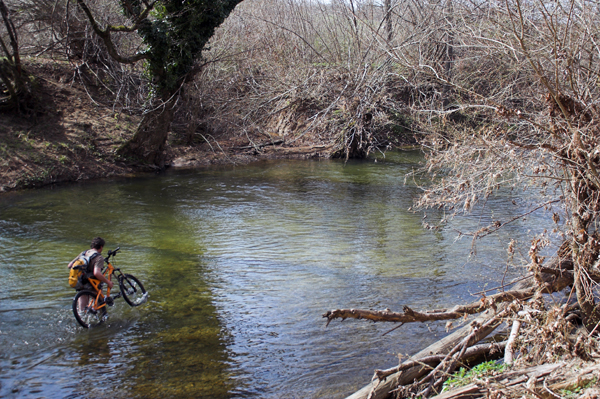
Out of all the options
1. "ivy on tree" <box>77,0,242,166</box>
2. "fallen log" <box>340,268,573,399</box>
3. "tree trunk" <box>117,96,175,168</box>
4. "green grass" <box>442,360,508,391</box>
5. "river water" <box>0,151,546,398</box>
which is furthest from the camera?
"tree trunk" <box>117,96,175,168</box>

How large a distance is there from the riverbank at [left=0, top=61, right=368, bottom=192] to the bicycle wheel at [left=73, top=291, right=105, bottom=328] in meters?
11.7

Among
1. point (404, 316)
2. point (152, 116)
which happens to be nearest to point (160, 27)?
point (152, 116)

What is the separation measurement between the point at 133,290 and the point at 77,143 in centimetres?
1440

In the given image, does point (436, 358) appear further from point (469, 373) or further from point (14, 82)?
point (14, 82)

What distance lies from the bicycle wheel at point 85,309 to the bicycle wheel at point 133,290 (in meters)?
0.67

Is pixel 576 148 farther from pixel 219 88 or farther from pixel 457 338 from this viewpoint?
pixel 219 88

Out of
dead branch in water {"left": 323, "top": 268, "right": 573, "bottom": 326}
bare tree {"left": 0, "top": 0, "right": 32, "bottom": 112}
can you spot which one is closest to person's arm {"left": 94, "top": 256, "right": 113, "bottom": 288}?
dead branch in water {"left": 323, "top": 268, "right": 573, "bottom": 326}

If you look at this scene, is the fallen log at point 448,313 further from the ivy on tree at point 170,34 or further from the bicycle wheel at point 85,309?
the ivy on tree at point 170,34

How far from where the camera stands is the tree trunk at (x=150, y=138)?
830 inches

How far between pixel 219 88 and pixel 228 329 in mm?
19100

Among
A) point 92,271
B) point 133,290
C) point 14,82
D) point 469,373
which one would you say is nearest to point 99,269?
point 92,271

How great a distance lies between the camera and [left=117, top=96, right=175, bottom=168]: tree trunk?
2108 cm

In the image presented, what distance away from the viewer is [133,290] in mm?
8359

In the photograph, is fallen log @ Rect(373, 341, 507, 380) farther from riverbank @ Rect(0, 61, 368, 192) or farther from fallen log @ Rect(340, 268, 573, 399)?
riverbank @ Rect(0, 61, 368, 192)
